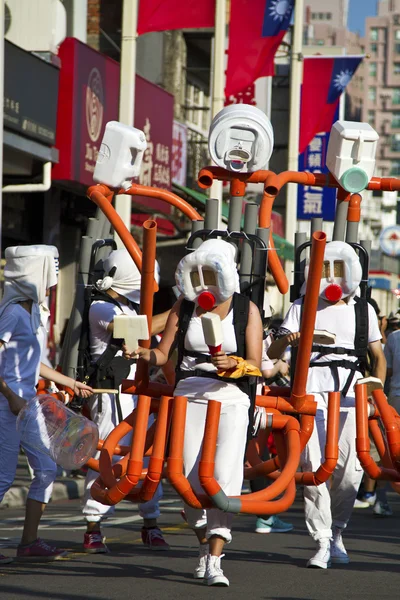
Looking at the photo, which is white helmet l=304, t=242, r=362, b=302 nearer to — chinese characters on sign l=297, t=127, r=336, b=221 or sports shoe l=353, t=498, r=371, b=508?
sports shoe l=353, t=498, r=371, b=508

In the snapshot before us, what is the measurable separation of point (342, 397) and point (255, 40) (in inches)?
520

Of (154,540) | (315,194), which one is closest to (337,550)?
(154,540)

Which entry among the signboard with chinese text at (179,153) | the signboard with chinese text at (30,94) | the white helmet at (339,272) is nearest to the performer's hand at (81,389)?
the white helmet at (339,272)

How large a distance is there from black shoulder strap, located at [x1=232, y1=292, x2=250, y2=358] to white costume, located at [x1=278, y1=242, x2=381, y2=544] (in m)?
0.88

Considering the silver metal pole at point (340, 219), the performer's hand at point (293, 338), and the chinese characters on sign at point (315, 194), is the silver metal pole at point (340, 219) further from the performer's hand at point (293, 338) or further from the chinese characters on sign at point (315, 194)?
the chinese characters on sign at point (315, 194)

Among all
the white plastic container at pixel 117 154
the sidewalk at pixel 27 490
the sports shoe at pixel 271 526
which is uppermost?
the white plastic container at pixel 117 154

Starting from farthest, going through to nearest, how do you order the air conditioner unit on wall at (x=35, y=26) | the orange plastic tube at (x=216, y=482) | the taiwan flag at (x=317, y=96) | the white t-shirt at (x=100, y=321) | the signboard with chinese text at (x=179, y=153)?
the taiwan flag at (x=317, y=96)
the signboard with chinese text at (x=179, y=153)
the air conditioner unit on wall at (x=35, y=26)
the white t-shirt at (x=100, y=321)
the orange plastic tube at (x=216, y=482)

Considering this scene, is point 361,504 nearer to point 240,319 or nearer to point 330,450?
point 330,450

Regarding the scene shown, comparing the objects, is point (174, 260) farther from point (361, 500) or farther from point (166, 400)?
point (166, 400)

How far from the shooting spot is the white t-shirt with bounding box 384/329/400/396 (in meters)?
12.6

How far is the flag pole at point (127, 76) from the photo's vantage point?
17.7 m

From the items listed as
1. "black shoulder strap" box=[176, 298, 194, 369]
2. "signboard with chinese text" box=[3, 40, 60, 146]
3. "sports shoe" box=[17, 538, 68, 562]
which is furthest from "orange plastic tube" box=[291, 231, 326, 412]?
"signboard with chinese text" box=[3, 40, 60, 146]

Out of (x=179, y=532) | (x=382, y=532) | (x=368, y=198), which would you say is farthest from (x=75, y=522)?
(x=368, y=198)

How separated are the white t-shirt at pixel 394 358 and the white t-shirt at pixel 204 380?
5.36 m
